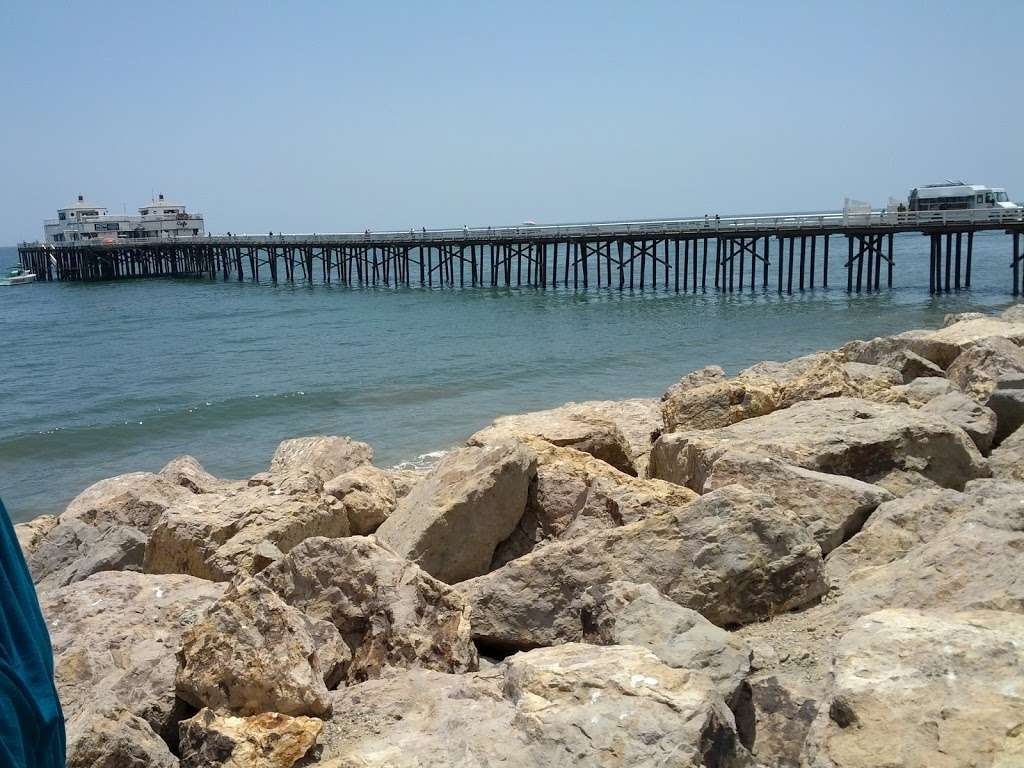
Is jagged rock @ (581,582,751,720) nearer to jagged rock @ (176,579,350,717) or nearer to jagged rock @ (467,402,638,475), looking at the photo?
jagged rock @ (176,579,350,717)

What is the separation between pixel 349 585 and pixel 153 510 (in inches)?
154

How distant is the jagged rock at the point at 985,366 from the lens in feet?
26.7

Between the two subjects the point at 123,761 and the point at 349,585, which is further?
the point at 349,585

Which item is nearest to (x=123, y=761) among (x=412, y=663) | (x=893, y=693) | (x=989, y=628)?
(x=412, y=663)

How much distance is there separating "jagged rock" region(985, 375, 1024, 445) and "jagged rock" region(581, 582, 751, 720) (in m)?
4.23

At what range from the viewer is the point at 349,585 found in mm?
4242

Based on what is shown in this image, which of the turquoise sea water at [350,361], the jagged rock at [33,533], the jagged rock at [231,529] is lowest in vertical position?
the turquoise sea water at [350,361]

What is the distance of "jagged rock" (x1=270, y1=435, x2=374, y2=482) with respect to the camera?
890 cm

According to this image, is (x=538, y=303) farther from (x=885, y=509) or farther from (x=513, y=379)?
(x=885, y=509)

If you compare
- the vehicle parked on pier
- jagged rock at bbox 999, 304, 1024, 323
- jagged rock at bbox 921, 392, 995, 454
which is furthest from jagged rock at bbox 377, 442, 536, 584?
the vehicle parked on pier

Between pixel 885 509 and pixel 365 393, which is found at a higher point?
pixel 885 509

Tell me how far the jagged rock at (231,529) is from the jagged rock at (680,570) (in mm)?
1620

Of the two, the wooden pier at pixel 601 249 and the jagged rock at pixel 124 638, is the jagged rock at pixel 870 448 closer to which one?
the jagged rock at pixel 124 638

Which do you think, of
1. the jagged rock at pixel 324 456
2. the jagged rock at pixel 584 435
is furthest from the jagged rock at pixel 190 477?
the jagged rock at pixel 584 435
